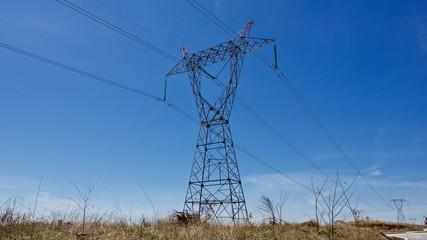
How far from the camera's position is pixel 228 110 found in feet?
73.5

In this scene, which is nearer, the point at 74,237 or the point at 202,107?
the point at 74,237

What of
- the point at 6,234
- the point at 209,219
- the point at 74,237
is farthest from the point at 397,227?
the point at 6,234

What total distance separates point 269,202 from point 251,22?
19.7 m

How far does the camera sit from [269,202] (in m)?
Result: 7.64

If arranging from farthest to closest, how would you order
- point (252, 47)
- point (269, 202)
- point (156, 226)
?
point (252, 47) → point (156, 226) → point (269, 202)

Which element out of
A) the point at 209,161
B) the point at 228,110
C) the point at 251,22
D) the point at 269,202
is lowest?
the point at 269,202

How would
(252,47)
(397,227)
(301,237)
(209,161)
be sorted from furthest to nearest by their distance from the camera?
(252,47) → (209,161) → (397,227) → (301,237)

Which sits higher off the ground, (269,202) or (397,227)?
(269,202)

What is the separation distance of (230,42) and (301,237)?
1812 centimetres

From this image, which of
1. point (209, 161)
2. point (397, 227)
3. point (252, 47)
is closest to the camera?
point (397, 227)

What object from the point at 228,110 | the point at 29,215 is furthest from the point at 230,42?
the point at 29,215

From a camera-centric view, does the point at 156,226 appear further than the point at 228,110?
No

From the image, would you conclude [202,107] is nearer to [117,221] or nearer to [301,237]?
[117,221]

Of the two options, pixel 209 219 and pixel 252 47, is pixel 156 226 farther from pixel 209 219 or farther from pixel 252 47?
pixel 252 47
